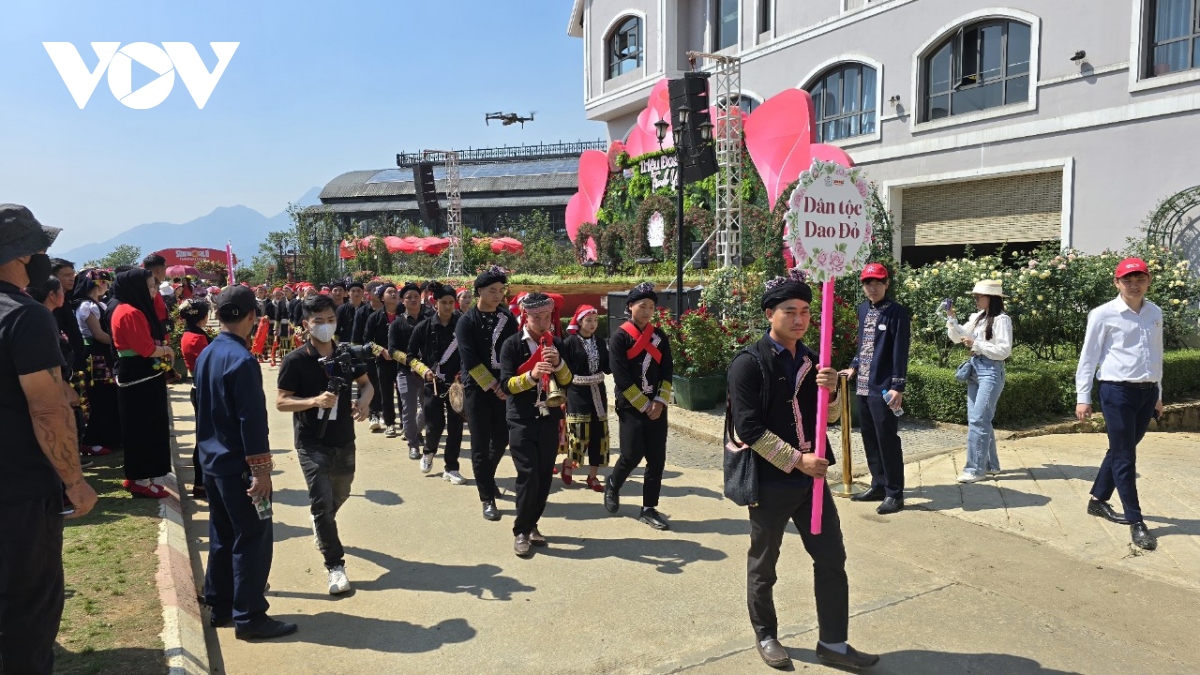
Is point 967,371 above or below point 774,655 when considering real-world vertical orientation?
above

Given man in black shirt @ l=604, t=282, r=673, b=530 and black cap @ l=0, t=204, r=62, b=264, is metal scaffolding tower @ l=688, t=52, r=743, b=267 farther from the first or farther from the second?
black cap @ l=0, t=204, r=62, b=264

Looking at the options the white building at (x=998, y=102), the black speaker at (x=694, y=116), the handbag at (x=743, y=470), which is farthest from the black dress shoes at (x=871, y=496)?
the white building at (x=998, y=102)

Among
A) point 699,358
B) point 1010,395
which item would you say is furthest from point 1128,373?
point 699,358

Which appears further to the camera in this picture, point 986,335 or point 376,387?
point 376,387

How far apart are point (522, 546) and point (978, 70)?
55.4ft

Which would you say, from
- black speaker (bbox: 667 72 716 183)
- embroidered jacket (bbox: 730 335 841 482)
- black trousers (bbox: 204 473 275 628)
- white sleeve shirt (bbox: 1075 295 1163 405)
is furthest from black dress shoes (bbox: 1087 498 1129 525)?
black speaker (bbox: 667 72 716 183)

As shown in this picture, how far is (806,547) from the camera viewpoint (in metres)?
3.65

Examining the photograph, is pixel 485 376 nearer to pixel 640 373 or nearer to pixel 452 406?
pixel 452 406

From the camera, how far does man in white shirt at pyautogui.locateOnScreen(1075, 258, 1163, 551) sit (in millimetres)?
5238

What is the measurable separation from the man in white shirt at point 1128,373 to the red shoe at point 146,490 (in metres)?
7.01

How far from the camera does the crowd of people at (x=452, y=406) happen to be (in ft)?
9.49

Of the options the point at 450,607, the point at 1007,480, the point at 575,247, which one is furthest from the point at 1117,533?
the point at 575,247

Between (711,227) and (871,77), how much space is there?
6.03 m

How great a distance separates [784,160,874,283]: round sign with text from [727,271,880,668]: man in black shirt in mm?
823
